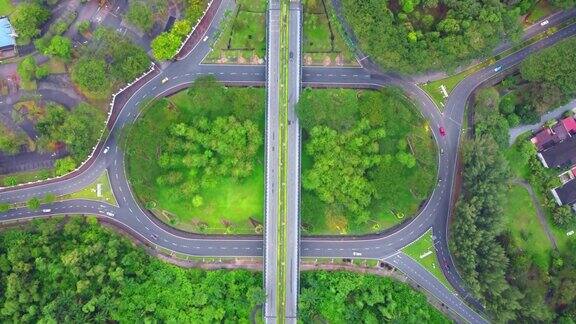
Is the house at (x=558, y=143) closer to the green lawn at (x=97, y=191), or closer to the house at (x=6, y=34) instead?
the green lawn at (x=97, y=191)

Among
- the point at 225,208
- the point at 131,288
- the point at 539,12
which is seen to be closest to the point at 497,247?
the point at 539,12

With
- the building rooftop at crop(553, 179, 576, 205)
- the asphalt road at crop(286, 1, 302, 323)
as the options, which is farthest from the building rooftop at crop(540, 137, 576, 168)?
the asphalt road at crop(286, 1, 302, 323)

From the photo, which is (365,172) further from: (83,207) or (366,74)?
(83,207)

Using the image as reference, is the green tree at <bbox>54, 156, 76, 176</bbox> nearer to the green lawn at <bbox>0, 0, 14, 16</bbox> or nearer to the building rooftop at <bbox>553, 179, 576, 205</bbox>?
the green lawn at <bbox>0, 0, 14, 16</bbox>

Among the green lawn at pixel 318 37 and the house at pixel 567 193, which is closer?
the house at pixel 567 193

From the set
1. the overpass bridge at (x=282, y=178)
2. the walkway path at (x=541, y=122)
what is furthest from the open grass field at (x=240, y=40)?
the walkway path at (x=541, y=122)

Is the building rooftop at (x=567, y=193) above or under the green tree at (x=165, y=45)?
under

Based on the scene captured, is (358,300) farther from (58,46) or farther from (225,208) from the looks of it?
(58,46)
